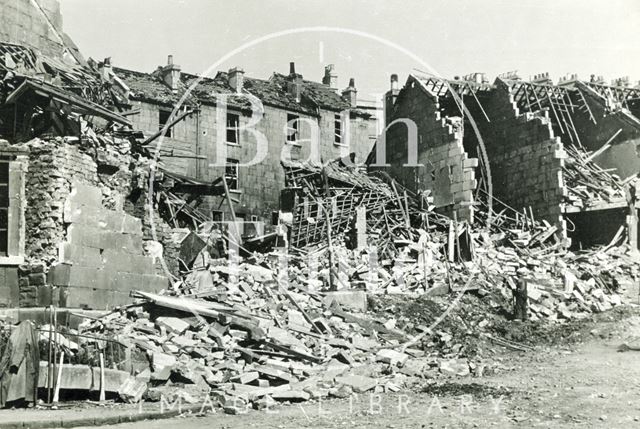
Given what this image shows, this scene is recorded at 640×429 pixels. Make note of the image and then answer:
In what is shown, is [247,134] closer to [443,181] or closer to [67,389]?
[443,181]

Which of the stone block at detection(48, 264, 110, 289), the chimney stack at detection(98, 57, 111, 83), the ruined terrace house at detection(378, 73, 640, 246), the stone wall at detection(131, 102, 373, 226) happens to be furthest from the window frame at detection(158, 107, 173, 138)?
the stone block at detection(48, 264, 110, 289)

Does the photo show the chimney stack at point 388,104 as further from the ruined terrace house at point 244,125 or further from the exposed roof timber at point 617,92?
the exposed roof timber at point 617,92

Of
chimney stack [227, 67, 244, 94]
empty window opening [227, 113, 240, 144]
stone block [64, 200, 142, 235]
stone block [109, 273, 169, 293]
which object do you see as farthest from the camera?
chimney stack [227, 67, 244, 94]

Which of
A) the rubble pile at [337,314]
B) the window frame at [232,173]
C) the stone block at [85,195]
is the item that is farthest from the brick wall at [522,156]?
the stone block at [85,195]

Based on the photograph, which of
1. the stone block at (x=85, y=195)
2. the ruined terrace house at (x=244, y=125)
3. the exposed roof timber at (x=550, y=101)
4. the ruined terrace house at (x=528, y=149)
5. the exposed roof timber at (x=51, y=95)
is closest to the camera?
the stone block at (x=85, y=195)

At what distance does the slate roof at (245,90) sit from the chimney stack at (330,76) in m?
1.09

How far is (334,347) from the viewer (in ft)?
46.3

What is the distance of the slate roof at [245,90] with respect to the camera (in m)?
32.1

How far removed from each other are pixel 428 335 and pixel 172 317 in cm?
582

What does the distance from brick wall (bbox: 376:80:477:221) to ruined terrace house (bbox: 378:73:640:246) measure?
0.04m

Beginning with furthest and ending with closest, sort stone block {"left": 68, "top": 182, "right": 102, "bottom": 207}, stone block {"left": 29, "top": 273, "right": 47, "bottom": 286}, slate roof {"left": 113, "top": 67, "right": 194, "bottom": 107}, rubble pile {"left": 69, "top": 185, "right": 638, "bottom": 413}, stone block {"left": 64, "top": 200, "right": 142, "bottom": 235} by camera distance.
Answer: slate roof {"left": 113, "top": 67, "right": 194, "bottom": 107} < stone block {"left": 68, "top": 182, "right": 102, "bottom": 207} < stone block {"left": 64, "top": 200, "right": 142, "bottom": 235} < stone block {"left": 29, "top": 273, "right": 47, "bottom": 286} < rubble pile {"left": 69, "top": 185, "right": 638, "bottom": 413}

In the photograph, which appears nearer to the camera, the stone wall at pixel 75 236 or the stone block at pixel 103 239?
the stone wall at pixel 75 236

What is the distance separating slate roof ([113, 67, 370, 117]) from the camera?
32.1 m

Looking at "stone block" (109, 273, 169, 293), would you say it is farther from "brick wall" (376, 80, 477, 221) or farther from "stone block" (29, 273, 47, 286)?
"brick wall" (376, 80, 477, 221)
